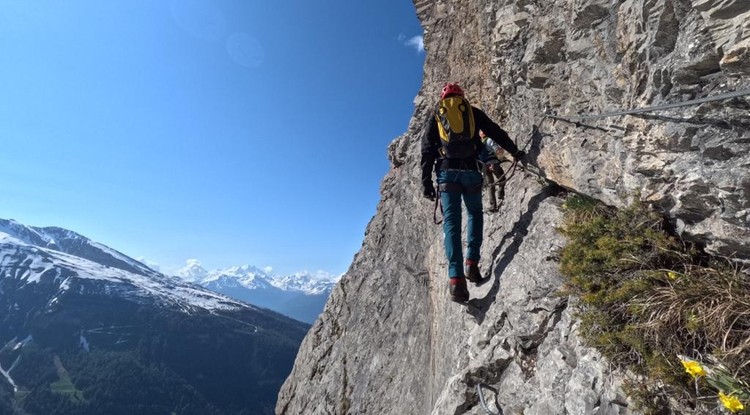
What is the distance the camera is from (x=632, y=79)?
19.6 feet

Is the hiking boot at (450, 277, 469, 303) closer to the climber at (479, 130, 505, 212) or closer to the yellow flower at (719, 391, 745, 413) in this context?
the climber at (479, 130, 505, 212)

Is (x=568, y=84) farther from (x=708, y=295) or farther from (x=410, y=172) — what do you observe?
(x=410, y=172)

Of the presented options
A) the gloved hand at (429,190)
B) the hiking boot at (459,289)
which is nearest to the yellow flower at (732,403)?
the hiking boot at (459,289)

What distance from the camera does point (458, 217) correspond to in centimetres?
815

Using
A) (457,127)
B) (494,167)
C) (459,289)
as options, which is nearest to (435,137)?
(457,127)

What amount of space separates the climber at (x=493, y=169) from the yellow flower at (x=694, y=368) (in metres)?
6.49

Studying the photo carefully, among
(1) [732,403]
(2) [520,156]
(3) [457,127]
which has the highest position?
(2) [520,156]

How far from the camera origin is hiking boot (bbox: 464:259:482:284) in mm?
8414

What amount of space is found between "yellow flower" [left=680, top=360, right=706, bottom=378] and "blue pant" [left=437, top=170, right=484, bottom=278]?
14.3 feet

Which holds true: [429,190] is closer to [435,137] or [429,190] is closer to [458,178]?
[458,178]

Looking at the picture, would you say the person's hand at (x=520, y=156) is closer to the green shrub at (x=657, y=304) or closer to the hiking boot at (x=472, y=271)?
the hiking boot at (x=472, y=271)

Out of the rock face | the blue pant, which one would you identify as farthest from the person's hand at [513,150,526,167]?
the blue pant

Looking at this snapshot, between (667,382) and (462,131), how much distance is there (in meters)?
5.53

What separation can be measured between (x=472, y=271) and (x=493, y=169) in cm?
321
